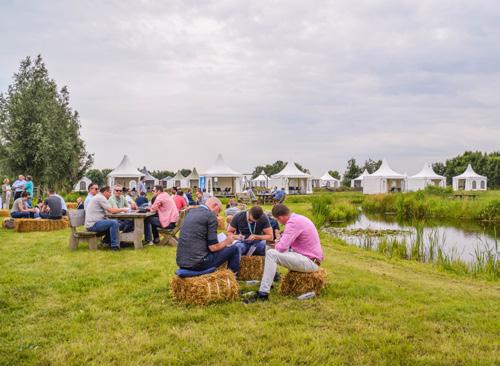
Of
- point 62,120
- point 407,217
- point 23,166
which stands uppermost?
point 62,120

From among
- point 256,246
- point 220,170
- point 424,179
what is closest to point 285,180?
point 220,170

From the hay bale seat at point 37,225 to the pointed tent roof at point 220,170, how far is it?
20917mm

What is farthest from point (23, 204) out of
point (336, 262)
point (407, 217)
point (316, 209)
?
point (407, 217)

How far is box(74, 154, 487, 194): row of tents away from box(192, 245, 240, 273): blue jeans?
23254 mm

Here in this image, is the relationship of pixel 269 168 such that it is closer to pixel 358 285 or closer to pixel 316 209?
pixel 316 209

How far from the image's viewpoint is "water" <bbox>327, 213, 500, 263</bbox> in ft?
38.2

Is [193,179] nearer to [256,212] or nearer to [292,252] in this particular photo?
[256,212]

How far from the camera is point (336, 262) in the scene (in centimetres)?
782

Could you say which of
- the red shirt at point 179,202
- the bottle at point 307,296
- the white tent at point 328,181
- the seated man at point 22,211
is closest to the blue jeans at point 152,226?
the red shirt at point 179,202

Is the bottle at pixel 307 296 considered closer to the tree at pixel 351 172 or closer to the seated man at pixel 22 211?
the seated man at pixel 22 211

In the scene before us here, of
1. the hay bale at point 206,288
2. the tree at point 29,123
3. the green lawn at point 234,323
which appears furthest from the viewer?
the tree at point 29,123

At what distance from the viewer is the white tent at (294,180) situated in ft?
123

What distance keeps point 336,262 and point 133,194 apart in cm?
1885

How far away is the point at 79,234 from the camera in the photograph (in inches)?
311
